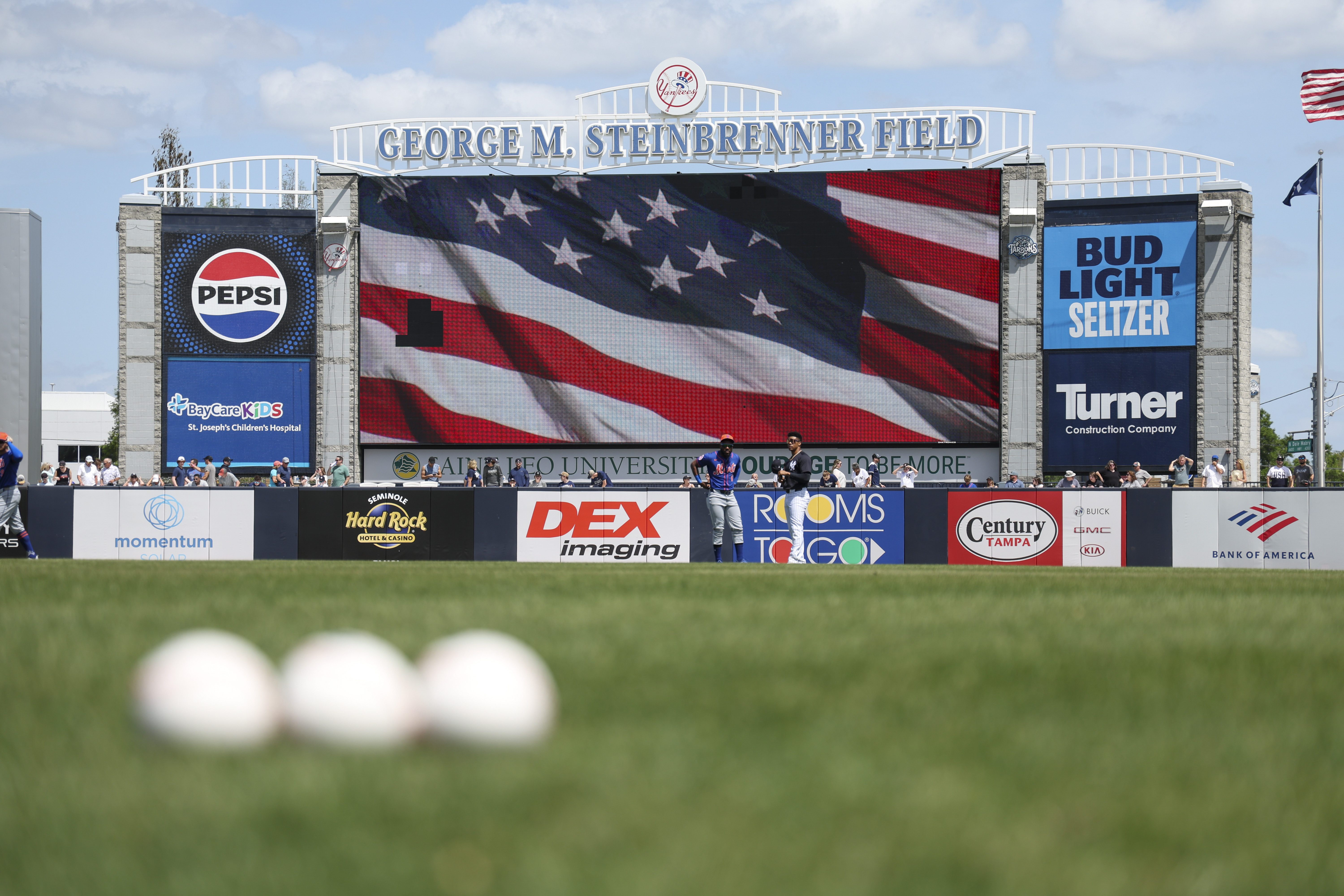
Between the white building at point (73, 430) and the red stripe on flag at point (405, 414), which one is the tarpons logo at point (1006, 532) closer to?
the red stripe on flag at point (405, 414)

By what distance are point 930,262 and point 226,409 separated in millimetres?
20283

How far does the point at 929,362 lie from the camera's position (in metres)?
34.2

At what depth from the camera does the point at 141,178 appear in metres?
37.1

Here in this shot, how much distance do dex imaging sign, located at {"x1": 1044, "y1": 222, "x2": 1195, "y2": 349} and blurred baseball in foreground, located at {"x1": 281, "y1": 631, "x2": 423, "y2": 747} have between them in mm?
33645

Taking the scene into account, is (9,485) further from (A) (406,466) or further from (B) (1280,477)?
(B) (1280,477)

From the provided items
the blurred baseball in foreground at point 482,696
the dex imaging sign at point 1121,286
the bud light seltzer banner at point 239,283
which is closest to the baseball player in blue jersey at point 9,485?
the blurred baseball in foreground at point 482,696

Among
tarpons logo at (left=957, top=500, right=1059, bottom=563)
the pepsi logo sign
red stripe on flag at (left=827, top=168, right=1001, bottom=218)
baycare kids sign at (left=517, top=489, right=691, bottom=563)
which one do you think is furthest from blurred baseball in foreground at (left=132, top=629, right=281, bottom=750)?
the pepsi logo sign

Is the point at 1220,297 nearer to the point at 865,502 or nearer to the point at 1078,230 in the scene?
the point at 1078,230

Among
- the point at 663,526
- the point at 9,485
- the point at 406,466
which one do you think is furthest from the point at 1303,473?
the point at 9,485

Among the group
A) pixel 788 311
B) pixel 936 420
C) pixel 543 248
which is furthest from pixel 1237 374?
pixel 543 248

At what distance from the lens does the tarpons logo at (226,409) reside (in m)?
35.5

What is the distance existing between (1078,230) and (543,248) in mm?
14968

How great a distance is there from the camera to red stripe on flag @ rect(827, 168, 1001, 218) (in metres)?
34.5

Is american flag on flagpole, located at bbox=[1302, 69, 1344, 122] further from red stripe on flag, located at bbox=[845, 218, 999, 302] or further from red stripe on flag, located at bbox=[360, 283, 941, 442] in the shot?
red stripe on flag, located at bbox=[360, 283, 941, 442]
